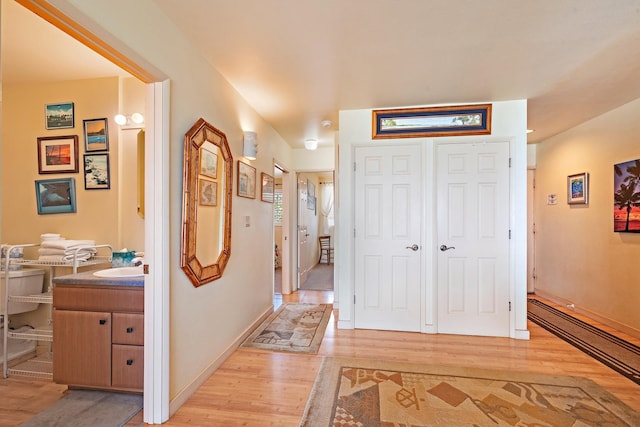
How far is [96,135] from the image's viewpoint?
2.71 m

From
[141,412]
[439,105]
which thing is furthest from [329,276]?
[141,412]

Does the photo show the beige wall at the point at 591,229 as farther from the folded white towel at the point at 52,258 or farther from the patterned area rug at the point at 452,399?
the folded white towel at the point at 52,258

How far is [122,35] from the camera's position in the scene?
5.19ft

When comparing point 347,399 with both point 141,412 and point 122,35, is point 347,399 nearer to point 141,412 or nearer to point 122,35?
point 141,412

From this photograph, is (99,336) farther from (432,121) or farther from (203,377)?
(432,121)

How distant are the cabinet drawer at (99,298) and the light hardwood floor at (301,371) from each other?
0.67m

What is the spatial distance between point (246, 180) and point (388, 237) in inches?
65.8

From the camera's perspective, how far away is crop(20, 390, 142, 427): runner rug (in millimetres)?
1887

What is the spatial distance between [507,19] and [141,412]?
3425 millimetres

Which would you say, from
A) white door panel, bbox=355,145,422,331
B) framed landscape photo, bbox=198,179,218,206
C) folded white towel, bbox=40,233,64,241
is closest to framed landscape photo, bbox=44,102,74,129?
folded white towel, bbox=40,233,64,241

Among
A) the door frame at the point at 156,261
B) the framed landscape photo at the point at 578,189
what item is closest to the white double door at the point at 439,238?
the framed landscape photo at the point at 578,189

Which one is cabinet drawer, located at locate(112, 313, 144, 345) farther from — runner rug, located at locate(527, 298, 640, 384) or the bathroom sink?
runner rug, located at locate(527, 298, 640, 384)

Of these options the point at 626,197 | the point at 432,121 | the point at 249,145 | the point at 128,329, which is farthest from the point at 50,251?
the point at 626,197

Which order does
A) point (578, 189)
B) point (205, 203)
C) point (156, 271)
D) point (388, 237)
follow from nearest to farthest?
point (156, 271)
point (205, 203)
point (388, 237)
point (578, 189)
